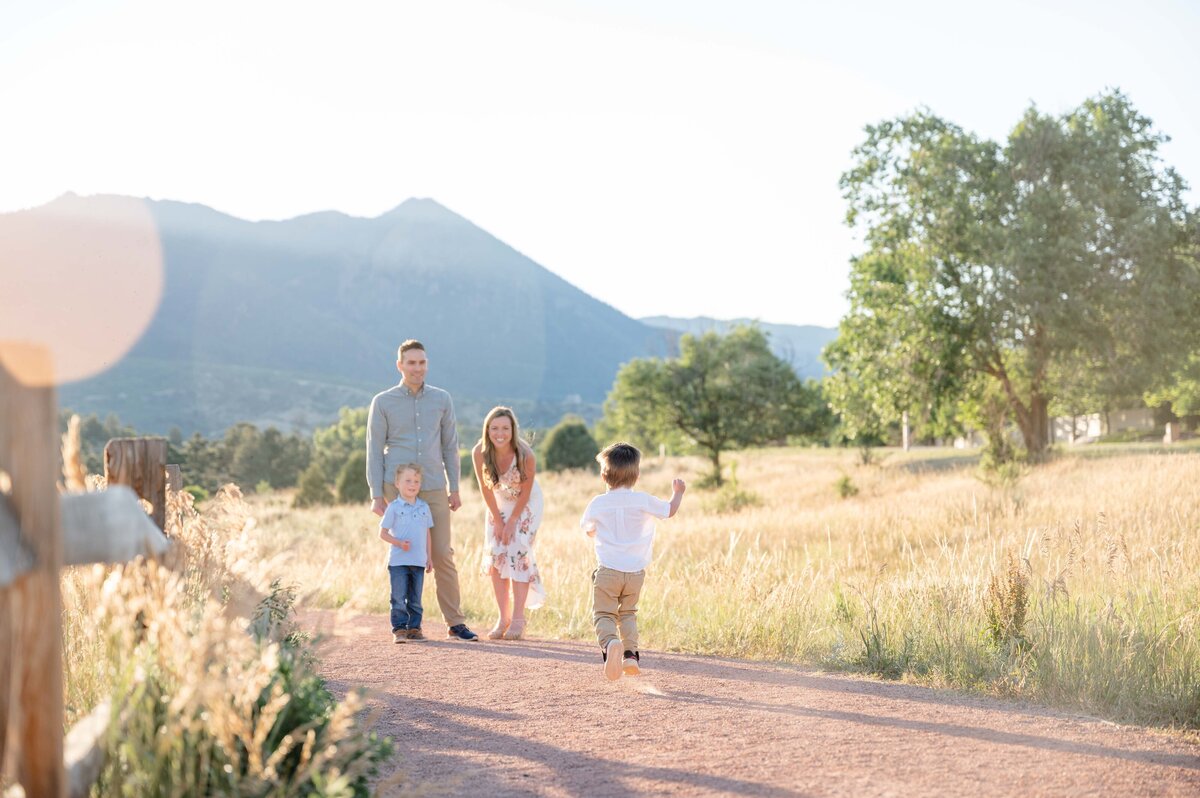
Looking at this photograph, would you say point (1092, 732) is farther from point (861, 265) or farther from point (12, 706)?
point (861, 265)

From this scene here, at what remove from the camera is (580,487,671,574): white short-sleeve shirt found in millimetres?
6579

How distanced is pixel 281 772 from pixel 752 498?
Result: 22.5 metres

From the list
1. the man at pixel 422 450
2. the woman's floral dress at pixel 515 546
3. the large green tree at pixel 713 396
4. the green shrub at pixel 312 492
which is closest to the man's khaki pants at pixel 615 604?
the woman's floral dress at pixel 515 546

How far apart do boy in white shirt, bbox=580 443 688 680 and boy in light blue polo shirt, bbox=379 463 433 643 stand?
7.41 feet

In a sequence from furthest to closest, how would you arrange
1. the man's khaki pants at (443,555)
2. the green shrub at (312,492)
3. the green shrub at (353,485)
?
the green shrub at (353,485) → the green shrub at (312,492) → the man's khaki pants at (443,555)

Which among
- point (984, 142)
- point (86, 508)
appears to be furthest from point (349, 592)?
point (984, 142)

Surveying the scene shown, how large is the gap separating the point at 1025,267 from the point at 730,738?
23.2 meters

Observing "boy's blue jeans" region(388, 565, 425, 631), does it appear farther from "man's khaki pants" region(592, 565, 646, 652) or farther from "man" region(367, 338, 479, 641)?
"man's khaki pants" region(592, 565, 646, 652)

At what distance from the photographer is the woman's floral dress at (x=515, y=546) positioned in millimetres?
8570

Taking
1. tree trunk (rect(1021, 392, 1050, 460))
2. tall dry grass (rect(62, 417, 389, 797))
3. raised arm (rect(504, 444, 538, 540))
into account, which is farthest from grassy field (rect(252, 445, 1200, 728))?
tree trunk (rect(1021, 392, 1050, 460))

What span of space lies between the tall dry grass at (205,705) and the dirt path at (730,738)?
0.98ft

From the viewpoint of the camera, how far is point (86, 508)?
101 inches

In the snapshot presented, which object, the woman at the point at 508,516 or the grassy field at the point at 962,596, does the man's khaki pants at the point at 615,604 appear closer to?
the grassy field at the point at 962,596

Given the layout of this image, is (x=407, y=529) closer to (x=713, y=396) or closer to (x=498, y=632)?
(x=498, y=632)
